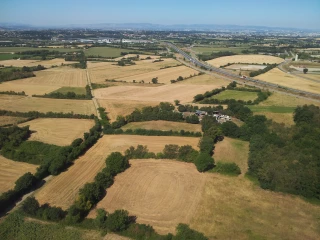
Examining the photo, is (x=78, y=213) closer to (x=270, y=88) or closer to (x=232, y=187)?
(x=232, y=187)

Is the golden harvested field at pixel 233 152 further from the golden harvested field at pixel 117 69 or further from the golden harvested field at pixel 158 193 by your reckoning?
the golden harvested field at pixel 117 69

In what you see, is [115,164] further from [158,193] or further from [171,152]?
[171,152]

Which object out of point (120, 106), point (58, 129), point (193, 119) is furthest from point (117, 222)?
point (120, 106)

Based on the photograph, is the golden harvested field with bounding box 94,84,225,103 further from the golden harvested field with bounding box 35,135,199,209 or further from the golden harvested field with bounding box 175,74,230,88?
the golden harvested field with bounding box 35,135,199,209

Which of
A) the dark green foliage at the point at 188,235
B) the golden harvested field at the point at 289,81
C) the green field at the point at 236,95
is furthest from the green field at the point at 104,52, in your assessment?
the dark green foliage at the point at 188,235

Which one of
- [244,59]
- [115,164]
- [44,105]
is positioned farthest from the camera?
[244,59]

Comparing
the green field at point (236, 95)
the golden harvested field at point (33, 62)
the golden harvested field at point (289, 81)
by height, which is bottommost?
the green field at point (236, 95)

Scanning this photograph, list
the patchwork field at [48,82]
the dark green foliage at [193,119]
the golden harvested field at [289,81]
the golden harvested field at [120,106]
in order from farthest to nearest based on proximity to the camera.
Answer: the golden harvested field at [289,81] < the patchwork field at [48,82] < the golden harvested field at [120,106] < the dark green foliage at [193,119]
